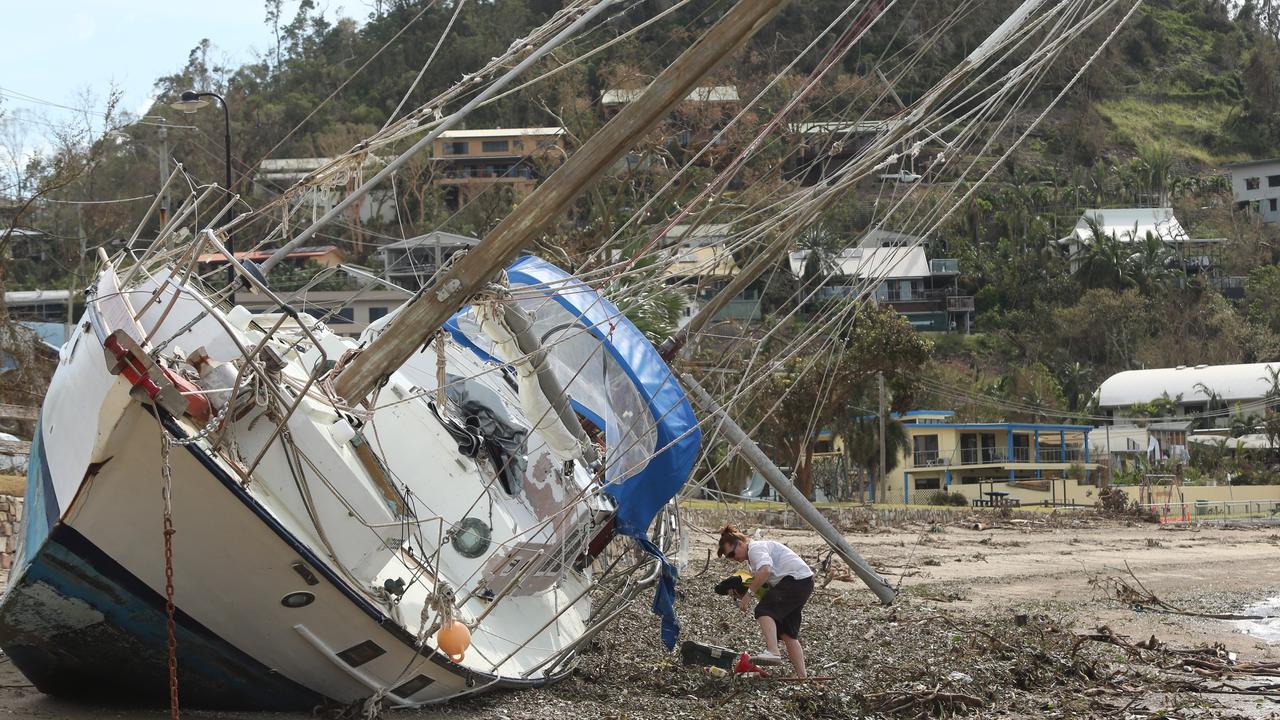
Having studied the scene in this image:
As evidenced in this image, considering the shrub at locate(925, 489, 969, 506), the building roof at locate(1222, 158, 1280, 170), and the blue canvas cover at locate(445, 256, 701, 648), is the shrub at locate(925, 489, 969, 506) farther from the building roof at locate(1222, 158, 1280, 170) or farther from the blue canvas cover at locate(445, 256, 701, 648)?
the building roof at locate(1222, 158, 1280, 170)

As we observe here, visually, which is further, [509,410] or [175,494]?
[509,410]

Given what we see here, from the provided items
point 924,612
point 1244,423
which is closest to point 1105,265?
point 1244,423

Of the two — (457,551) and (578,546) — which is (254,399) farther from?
(578,546)

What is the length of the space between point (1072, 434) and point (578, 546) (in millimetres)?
53911

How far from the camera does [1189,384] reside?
66125 millimetres

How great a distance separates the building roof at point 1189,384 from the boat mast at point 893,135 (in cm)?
5774

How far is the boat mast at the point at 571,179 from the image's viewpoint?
7.11 m

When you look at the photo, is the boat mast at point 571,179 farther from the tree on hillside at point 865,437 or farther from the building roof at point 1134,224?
the building roof at point 1134,224

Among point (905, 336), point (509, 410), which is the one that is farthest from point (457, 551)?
point (905, 336)

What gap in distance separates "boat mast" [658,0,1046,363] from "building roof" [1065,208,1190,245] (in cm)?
7624

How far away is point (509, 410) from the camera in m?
10.9

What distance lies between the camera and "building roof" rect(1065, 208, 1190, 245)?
85.5 metres

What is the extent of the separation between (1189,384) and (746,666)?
62823mm

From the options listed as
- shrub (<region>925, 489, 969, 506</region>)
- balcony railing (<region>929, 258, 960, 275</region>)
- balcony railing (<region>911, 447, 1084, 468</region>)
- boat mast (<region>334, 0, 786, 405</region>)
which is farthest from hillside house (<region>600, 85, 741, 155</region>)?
balcony railing (<region>929, 258, 960, 275</region>)
